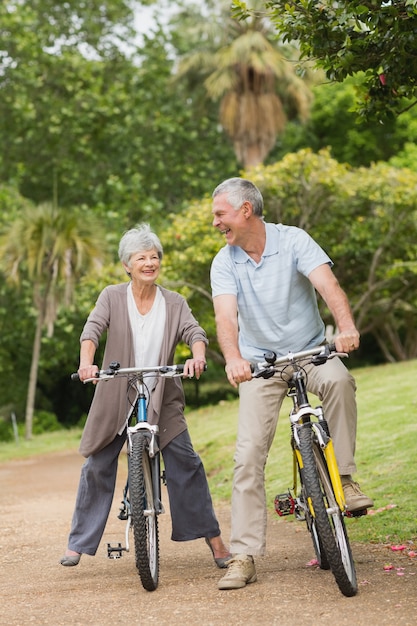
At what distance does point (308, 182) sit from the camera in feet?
75.9

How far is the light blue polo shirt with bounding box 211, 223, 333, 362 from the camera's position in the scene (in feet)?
17.8

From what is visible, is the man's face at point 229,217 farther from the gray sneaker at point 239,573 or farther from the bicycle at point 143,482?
the gray sneaker at point 239,573

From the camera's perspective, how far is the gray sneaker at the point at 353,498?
5254 millimetres

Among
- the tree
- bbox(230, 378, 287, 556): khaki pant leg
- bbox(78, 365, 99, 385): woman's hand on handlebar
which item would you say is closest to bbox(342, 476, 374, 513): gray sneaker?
bbox(230, 378, 287, 556): khaki pant leg

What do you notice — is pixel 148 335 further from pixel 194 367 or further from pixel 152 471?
pixel 152 471

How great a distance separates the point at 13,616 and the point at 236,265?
6.92 feet

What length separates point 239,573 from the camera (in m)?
5.33

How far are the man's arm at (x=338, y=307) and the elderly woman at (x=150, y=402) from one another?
0.94 metres

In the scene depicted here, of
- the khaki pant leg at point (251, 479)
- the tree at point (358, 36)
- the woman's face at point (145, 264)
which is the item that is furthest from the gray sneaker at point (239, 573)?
the tree at point (358, 36)

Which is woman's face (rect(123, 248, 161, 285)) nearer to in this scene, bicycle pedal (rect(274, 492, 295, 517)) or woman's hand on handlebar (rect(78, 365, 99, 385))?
woman's hand on handlebar (rect(78, 365, 99, 385))

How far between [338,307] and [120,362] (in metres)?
1.49

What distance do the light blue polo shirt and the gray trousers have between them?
0.96 metres

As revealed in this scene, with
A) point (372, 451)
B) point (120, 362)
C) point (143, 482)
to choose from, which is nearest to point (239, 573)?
point (143, 482)

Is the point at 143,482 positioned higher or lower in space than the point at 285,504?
higher
